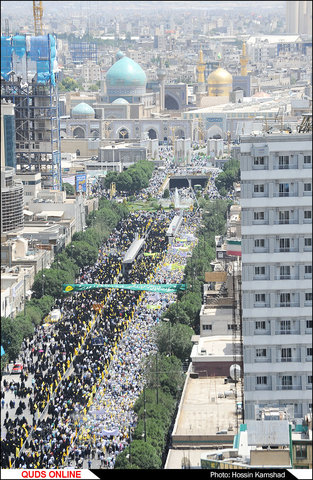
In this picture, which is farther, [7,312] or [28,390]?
[7,312]

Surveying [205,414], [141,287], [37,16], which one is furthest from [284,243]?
[37,16]

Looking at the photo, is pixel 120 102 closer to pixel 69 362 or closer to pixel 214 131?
pixel 214 131

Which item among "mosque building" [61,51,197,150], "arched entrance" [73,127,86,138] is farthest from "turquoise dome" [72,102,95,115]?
"arched entrance" [73,127,86,138]

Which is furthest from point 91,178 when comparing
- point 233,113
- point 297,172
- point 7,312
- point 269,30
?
point 269,30

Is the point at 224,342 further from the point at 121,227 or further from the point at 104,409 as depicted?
the point at 121,227

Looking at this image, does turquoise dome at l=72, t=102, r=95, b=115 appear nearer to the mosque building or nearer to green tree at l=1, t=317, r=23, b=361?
Result: the mosque building
